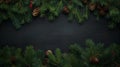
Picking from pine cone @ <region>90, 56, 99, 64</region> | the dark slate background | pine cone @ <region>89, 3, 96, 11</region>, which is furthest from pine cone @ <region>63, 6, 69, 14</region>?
pine cone @ <region>90, 56, 99, 64</region>

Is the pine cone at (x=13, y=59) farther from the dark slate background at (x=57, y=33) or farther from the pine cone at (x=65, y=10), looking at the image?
the pine cone at (x=65, y=10)

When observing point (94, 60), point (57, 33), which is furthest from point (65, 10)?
point (94, 60)

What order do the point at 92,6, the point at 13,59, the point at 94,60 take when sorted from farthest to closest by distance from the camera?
the point at 92,6, the point at 13,59, the point at 94,60

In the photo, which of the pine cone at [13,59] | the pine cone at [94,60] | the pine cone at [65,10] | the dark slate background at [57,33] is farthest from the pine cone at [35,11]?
the pine cone at [94,60]

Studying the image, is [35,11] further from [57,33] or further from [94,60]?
[94,60]

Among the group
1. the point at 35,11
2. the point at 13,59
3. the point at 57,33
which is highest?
the point at 35,11

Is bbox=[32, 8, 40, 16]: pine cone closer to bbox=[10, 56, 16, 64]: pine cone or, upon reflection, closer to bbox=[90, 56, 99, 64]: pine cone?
bbox=[10, 56, 16, 64]: pine cone

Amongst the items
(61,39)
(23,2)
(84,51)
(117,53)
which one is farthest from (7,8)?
(117,53)

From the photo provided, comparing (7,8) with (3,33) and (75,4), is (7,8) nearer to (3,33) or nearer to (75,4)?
(3,33)
